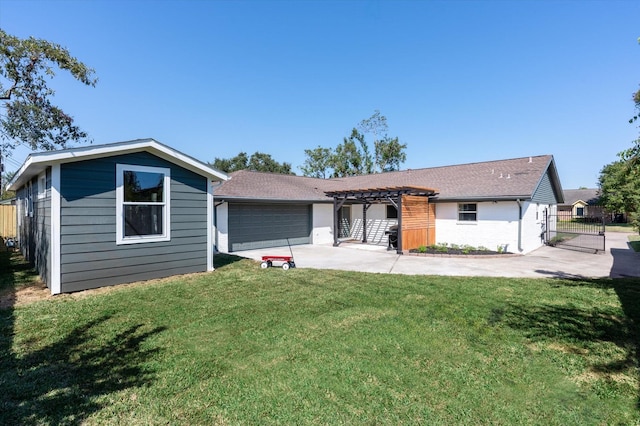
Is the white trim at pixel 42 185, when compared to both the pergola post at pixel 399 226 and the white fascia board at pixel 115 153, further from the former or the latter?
the pergola post at pixel 399 226

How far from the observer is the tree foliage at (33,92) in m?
11.3

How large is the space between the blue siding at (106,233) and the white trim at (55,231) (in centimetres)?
8

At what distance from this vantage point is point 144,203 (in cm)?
752

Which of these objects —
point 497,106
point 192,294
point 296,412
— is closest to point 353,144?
point 497,106

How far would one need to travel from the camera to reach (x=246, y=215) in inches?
541

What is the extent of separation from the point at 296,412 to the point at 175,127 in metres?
21.2

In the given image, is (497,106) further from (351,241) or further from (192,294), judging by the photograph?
(192,294)

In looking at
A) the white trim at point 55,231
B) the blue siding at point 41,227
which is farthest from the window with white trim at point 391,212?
the blue siding at point 41,227

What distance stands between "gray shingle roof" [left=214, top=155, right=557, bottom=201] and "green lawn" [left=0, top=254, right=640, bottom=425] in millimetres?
7274

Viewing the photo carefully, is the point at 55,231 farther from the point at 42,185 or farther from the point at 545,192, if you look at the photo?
the point at 545,192

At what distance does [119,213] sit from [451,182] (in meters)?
14.6

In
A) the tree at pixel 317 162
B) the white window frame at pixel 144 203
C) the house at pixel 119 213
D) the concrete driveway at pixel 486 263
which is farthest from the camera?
the tree at pixel 317 162

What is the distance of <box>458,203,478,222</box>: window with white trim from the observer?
14.0m

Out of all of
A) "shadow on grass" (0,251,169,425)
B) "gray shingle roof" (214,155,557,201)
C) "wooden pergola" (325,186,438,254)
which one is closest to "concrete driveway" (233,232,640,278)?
"wooden pergola" (325,186,438,254)
